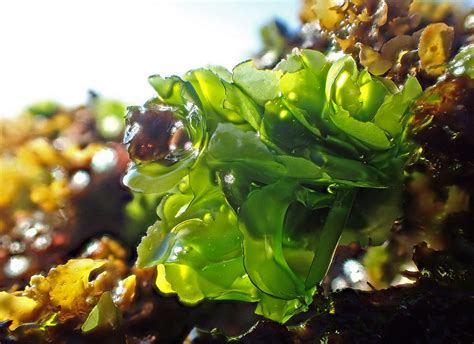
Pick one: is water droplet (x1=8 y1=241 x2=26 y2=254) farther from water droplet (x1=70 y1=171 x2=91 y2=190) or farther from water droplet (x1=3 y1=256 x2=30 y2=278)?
water droplet (x1=70 y1=171 x2=91 y2=190)

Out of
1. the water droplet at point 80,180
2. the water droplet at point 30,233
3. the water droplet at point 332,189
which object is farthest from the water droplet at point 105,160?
the water droplet at point 332,189

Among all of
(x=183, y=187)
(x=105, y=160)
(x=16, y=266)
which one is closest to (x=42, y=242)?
(x=16, y=266)

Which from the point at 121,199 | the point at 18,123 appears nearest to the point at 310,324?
the point at 121,199

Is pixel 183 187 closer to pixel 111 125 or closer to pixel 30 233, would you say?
pixel 30 233

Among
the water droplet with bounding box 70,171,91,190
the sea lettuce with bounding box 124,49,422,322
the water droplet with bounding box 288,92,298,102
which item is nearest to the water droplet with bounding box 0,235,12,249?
the water droplet with bounding box 70,171,91,190

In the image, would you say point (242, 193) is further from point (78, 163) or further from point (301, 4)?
point (78, 163)

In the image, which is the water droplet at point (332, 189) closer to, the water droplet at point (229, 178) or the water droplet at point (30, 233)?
the water droplet at point (229, 178)
